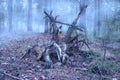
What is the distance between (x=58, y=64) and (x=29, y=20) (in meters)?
21.4

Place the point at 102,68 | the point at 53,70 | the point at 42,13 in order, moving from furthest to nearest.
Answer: the point at 42,13 < the point at 102,68 < the point at 53,70

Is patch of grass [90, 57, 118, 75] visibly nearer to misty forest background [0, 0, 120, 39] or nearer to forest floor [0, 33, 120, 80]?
forest floor [0, 33, 120, 80]

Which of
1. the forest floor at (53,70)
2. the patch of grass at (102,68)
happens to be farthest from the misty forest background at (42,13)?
the patch of grass at (102,68)

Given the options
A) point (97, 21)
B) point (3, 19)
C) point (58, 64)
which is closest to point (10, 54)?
point (58, 64)

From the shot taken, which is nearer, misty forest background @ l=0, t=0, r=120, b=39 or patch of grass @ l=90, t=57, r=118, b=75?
patch of grass @ l=90, t=57, r=118, b=75

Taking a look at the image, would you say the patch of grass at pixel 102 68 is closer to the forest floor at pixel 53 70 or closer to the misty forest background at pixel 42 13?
the forest floor at pixel 53 70

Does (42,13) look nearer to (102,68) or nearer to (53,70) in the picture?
(102,68)

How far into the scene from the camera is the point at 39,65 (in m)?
7.32

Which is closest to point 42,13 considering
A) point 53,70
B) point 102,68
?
point 102,68

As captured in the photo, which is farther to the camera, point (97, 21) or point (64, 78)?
point (97, 21)

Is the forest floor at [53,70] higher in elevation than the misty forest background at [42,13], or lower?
lower

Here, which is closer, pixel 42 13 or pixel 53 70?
pixel 53 70

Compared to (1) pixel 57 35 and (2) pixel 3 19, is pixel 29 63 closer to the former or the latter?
(1) pixel 57 35

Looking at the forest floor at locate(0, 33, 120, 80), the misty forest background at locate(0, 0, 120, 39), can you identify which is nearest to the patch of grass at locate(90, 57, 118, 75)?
the forest floor at locate(0, 33, 120, 80)
